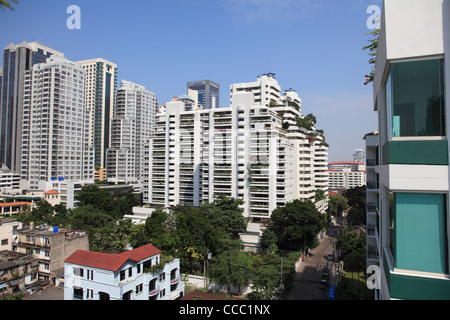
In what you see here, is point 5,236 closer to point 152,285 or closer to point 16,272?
point 16,272

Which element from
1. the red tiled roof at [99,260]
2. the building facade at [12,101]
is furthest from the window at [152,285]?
the building facade at [12,101]

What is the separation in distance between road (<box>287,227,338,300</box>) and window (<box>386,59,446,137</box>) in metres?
14.6

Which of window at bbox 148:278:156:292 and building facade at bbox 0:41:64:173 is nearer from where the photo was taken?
window at bbox 148:278:156:292

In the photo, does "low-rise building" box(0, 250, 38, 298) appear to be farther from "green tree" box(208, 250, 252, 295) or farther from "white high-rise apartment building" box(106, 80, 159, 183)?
"white high-rise apartment building" box(106, 80, 159, 183)

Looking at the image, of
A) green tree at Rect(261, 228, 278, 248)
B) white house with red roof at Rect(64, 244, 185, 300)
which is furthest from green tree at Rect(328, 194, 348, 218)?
white house with red roof at Rect(64, 244, 185, 300)

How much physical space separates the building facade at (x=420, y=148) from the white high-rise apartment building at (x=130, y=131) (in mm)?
49941

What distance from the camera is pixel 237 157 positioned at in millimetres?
27375

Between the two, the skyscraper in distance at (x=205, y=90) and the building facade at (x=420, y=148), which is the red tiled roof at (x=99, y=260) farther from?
the skyscraper in distance at (x=205, y=90)

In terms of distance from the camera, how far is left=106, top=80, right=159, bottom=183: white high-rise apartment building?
4972 cm

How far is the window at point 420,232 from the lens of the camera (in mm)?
2771

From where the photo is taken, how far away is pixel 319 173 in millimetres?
37219

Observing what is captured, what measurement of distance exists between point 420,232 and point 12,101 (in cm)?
4865

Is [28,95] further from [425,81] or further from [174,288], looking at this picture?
[425,81]
